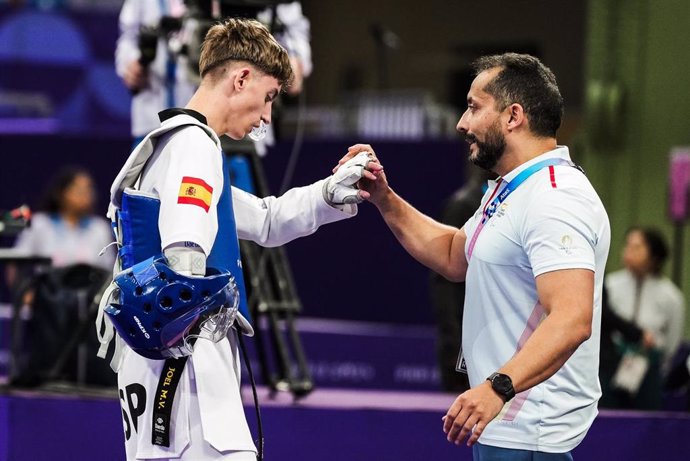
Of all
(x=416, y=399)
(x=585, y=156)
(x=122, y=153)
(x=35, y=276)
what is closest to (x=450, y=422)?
(x=416, y=399)

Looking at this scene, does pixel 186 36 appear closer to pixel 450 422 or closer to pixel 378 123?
pixel 450 422

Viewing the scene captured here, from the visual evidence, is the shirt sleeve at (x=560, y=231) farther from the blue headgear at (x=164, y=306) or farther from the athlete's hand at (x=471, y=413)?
the blue headgear at (x=164, y=306)

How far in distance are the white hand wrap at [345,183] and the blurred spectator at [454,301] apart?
114 inches

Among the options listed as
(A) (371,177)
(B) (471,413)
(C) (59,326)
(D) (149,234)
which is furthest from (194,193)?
(C) (59,326)

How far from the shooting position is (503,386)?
2.81 metres

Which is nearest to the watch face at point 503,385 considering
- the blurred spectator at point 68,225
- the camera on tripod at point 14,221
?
the camera on tripod at point 14,221

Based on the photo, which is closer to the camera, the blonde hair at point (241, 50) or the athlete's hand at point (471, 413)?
the athlete's hand at point (471, 413)

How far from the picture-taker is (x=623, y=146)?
11.2 meters

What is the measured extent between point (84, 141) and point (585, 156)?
4.92m

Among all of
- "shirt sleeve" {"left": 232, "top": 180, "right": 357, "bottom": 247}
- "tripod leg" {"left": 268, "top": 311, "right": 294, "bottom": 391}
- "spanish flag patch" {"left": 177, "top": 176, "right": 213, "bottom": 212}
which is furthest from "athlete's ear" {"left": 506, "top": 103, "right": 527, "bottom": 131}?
"tripod leg" {"left": 268, "top": 311, "right": 294, "bottom": 391}

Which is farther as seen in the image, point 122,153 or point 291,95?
point 122,153

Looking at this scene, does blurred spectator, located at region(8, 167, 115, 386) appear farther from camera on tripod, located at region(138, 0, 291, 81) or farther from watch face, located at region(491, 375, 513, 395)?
watch face, located at region(491, 375, 513, 395)

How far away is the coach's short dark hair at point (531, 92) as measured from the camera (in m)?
3.24

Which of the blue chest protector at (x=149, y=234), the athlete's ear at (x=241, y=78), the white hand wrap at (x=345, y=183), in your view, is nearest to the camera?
the blue chest protector at (x=149, y=234)
